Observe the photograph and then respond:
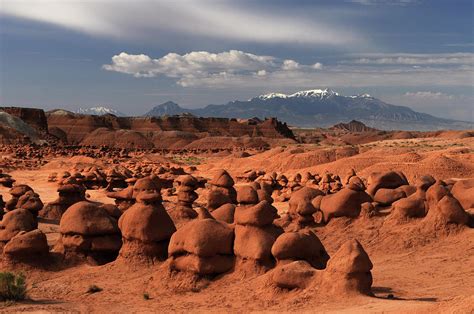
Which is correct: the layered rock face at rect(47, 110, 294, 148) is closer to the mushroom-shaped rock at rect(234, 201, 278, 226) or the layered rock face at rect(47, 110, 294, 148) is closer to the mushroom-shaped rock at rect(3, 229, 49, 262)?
the mushroom-shaped rock at rect(3, 229, 49, 262)

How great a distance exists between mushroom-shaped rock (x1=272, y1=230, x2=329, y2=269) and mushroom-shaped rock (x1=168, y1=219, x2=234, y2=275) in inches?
56.7

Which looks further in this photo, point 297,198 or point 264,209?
point 297,198

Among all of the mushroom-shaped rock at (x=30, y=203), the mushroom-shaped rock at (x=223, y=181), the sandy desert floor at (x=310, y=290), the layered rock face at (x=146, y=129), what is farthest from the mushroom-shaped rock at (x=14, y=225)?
the layered rock face at (x=146, y=129)

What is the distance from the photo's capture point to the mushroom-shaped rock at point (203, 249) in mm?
13664

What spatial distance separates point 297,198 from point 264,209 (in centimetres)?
709

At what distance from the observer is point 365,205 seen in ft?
65.8

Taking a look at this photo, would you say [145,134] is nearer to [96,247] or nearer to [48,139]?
[48,139]

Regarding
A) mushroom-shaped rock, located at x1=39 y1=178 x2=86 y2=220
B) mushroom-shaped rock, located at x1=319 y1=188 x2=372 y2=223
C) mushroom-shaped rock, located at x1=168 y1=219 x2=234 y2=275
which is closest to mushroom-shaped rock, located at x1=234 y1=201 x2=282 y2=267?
mushroom-shaped rock, located at x1=168 y1=219 x2=234 y2=275

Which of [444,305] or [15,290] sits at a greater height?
[444,305]

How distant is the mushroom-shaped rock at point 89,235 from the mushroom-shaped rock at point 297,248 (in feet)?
19.3

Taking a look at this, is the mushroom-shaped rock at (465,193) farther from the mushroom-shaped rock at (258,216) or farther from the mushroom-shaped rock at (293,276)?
the mushroom-shaped rock at (293,276)

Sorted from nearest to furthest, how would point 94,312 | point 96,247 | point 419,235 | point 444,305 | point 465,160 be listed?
point 444,305
point 94,312
point 96,247
point 419,235
point 465,160

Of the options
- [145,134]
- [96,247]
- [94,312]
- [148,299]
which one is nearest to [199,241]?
[148,299]

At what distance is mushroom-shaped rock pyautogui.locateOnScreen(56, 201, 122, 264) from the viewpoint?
647 inches
